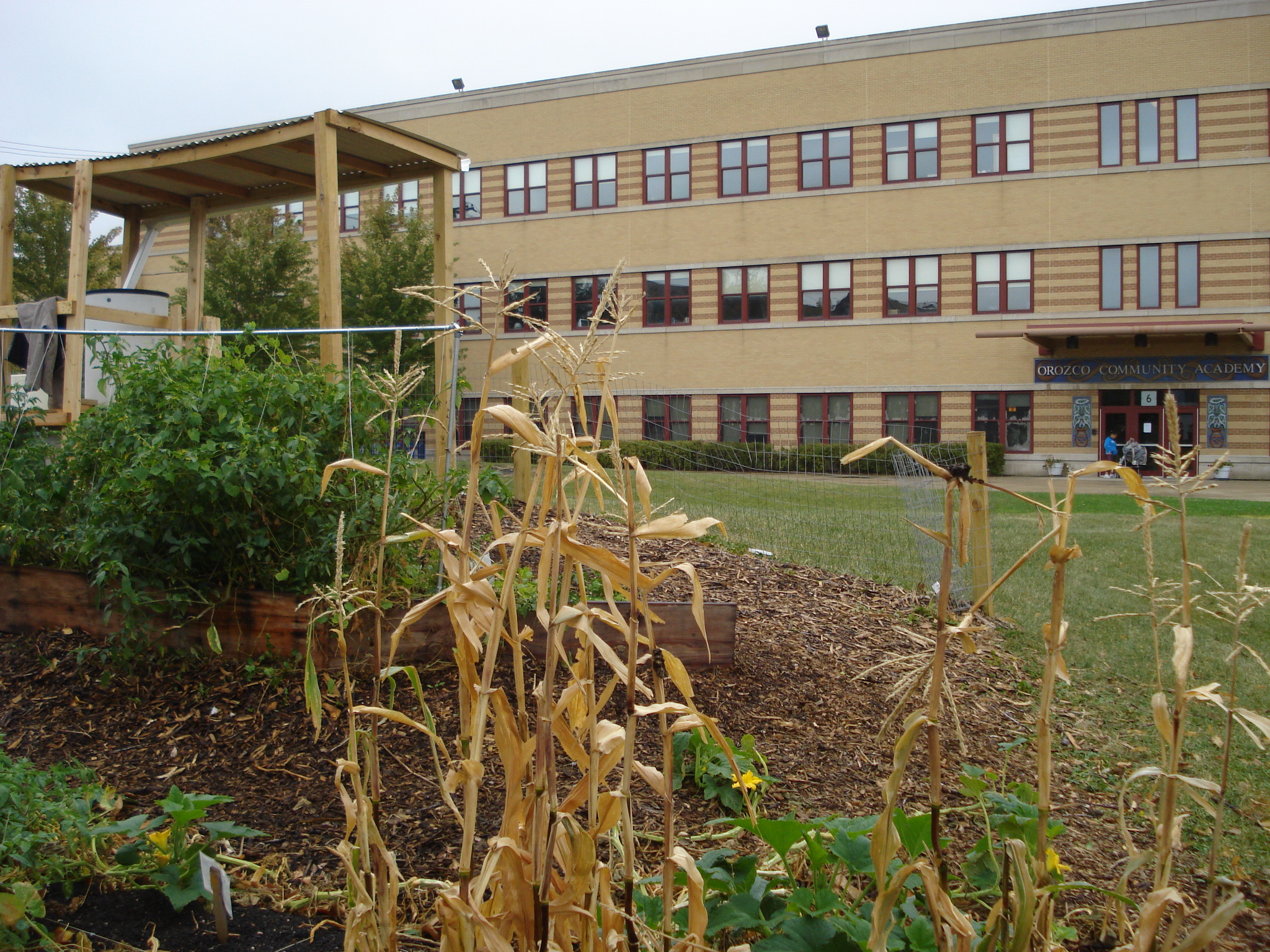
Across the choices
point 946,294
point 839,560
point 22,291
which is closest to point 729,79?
point 946,294

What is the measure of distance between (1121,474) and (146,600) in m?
3.37

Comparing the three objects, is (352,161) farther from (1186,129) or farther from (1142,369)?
(1186,129)

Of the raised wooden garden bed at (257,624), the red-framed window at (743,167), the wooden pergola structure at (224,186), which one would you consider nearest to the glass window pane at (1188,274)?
the red-framed window at (743,167)

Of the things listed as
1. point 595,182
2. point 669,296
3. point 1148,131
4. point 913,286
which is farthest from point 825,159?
point 1148,131

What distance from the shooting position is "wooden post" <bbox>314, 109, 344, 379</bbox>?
570 cm

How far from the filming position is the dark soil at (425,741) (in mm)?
→ 2736

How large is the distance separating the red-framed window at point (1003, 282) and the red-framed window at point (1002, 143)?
235cm

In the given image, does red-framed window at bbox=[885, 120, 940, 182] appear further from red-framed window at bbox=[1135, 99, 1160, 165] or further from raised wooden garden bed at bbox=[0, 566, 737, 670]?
raised wooden garden bed at bbox=[0, 566, 737, 670]

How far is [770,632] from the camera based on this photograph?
15.6 feet

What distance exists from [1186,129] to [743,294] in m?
12.3

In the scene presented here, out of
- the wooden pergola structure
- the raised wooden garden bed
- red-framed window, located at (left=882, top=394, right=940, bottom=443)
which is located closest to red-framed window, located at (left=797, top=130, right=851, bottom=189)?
red-framed window, located at (left=882, top=394, right=940, bottom=443)

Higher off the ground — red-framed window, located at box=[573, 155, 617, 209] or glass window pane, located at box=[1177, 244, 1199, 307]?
red-framed window, located at box=[573, 155, 617, 209]

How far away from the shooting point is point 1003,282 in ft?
84.1

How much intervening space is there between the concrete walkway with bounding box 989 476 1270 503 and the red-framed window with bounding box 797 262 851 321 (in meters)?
6.57
